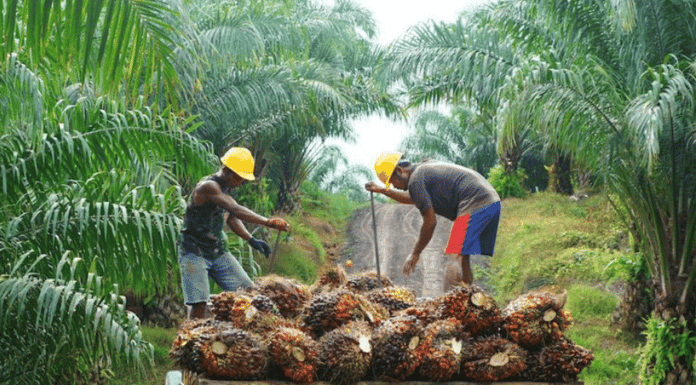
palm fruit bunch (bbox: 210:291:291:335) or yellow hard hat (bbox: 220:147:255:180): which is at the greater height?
yellow hard hat (bbox: 220:147:255:180)

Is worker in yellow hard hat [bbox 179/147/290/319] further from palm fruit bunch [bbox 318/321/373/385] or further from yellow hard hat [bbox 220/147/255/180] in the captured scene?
palm fruit bunch [bbox 318/321/373/385]

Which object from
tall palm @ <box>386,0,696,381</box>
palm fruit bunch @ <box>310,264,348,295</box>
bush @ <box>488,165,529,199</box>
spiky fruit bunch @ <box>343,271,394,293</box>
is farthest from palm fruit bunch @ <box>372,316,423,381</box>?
bush @ <box>488,165,529,199</box>

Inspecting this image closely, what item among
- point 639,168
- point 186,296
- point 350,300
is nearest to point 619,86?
point 639,168

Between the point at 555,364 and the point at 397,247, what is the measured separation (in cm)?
1655

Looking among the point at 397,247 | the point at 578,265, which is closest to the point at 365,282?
the point at 578,265

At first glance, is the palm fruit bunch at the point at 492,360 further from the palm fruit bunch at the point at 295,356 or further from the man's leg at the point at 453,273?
the man's leg at the point at 453,273

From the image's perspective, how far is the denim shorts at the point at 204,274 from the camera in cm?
680

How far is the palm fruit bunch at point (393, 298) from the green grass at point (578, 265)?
456cm

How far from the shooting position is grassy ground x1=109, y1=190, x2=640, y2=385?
1120 cm

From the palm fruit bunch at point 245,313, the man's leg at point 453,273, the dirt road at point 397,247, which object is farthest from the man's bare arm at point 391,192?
the dirt road at point 397,247

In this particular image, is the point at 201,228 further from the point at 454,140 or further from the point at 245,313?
the point at 454,140

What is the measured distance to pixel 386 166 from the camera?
6.78m

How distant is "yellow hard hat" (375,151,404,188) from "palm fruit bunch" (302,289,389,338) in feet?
6.65

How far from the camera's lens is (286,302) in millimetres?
5207
